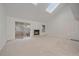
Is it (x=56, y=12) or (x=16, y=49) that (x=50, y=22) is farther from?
(x=16, y=49)

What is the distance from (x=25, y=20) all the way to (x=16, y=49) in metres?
0.65

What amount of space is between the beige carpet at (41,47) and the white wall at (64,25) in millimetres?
141

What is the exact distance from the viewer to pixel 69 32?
2.61 meters

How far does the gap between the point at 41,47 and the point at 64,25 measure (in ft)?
→ 2.37

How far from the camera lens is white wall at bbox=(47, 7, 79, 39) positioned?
8.41 ft

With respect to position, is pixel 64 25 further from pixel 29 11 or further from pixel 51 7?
pixel 29 11

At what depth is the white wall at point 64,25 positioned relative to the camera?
2.56 meters

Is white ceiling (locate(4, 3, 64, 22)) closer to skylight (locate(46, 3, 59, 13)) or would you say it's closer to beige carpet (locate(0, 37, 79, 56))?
skylight (locate(46, 3, 59, 13))

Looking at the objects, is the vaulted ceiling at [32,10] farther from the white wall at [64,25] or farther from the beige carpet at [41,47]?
the beige carpet at [41,47]

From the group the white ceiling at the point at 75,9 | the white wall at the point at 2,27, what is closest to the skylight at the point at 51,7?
the white ceiling at the point at 75,9

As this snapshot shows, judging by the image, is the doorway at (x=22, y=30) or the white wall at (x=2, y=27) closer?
the white wall at (x=2, y=27)

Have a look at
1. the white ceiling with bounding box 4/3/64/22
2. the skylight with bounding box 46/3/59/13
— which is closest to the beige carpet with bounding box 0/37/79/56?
the white ceiling with bounding box 4/3/64/22

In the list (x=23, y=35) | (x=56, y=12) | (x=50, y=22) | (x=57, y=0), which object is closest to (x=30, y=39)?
(x=23, y=35)

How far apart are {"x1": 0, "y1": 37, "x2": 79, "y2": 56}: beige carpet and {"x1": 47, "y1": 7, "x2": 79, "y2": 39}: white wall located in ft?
0.46
